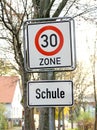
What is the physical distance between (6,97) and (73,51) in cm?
8751

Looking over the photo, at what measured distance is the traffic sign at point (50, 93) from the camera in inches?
215

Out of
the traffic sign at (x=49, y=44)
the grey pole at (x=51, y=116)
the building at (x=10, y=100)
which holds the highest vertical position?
the building at (x=10, y=100)

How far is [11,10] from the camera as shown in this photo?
65.0 feet

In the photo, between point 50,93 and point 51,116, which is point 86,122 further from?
point 51,116

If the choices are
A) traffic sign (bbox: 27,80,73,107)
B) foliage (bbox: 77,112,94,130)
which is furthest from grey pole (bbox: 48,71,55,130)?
foliage (bbox: 77,112,94,130)

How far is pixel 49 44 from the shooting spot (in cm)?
550

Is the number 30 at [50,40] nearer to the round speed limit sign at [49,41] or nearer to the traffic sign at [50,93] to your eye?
the round speed limit sign at [49,41]

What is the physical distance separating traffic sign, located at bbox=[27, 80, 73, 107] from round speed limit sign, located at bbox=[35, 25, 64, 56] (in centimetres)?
37

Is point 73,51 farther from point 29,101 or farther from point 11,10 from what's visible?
point 11,10

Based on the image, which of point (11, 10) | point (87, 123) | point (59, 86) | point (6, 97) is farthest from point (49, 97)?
point (6, 97)

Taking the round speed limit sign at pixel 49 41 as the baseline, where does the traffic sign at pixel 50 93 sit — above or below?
below

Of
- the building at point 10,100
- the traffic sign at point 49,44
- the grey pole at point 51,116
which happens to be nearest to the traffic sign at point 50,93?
the grey pole at point 51,116

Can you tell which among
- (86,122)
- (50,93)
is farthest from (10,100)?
(50,93)

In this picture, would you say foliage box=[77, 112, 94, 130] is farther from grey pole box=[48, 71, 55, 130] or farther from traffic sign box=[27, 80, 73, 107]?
grey pole box=[48, 71, 55, 130]
